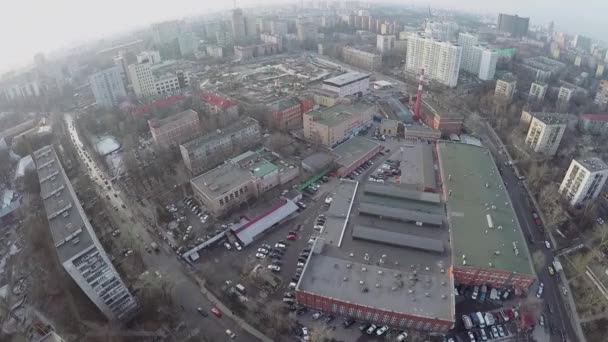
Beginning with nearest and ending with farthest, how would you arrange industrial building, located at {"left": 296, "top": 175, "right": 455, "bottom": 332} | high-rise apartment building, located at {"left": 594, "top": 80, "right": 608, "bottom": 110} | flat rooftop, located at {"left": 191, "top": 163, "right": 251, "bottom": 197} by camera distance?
1. industrial building, located at {"left": 296, "top": 175, "right": 455, "bottom": 332}
2. flat rooftop, located at {"left": 191, "top": 163, "right": 251, "bottom": 197}
3. high-rise apartment building, located at {"left": 594, "top": 80, "right": 608, "bottom": 110}

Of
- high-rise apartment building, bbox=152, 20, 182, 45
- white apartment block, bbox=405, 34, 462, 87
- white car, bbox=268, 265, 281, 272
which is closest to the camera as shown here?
white car, bbox=268, 265, 281, 272

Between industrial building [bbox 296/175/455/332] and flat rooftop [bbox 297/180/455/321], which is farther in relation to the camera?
flat rooftop [bbox 297/180/455/321]

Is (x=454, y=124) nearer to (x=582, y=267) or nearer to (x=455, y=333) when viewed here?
(x=582, y=267)

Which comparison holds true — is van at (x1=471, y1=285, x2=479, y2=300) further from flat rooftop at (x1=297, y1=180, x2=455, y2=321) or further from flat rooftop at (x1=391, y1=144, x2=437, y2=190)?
flat rooftop at (x1=391, y1=144, x2=437, y2=190)

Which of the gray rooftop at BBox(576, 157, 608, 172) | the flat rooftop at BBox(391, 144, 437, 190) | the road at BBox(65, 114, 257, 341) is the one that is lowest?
the road at BBox(65, 114, 257, 341)

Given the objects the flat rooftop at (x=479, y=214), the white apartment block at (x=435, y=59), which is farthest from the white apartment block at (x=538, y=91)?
the flat rooftop at (x=479, y=214)

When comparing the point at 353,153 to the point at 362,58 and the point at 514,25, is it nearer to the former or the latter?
the point at 362,58

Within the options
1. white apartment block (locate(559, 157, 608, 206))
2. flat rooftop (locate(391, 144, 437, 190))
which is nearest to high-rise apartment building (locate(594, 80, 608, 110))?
white apartment block (locate(559, 157, 608, 206))
